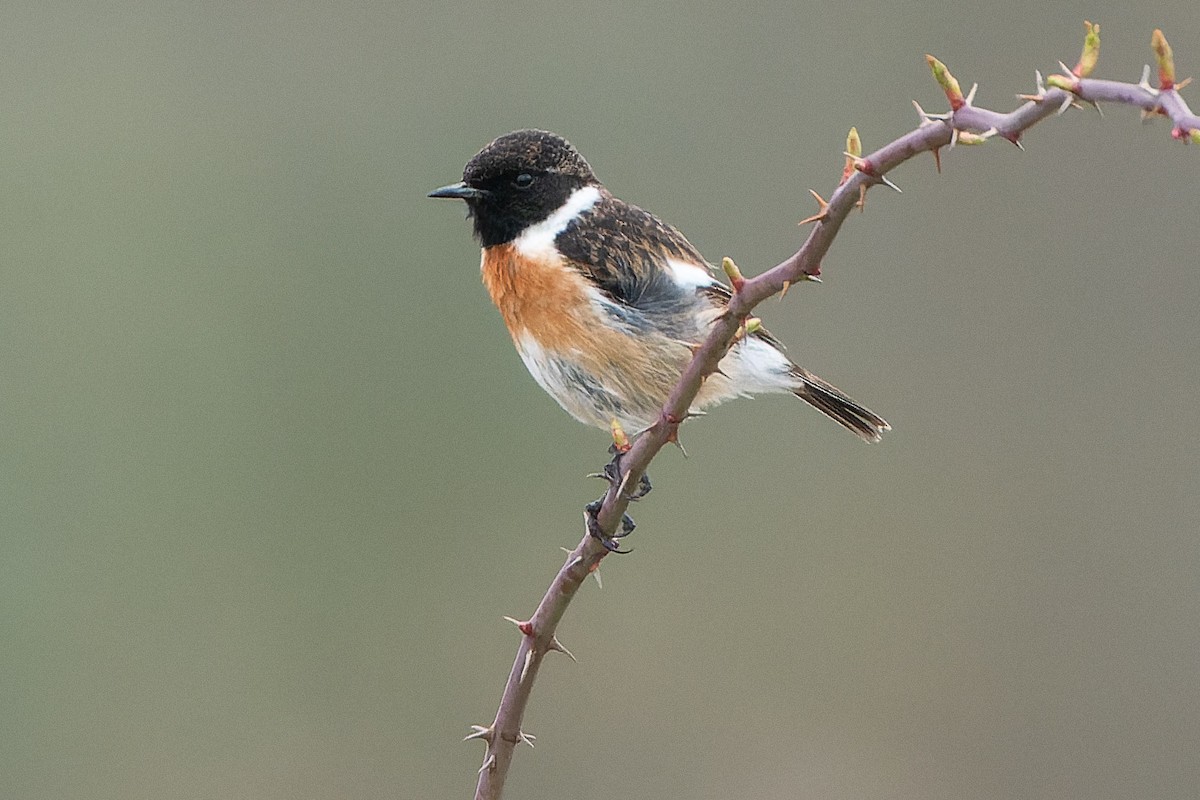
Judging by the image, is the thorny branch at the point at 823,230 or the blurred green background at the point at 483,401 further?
the blurred green background at the point at 483,401

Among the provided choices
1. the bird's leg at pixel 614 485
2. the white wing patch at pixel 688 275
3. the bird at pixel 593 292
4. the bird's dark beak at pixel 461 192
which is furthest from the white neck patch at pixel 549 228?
the bird's leg at pixel 614 485

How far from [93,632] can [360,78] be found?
3.40 m

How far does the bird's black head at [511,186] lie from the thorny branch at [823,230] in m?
1.60

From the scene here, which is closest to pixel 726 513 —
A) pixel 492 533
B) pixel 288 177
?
pixel 492 533

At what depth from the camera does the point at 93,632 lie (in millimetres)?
7809

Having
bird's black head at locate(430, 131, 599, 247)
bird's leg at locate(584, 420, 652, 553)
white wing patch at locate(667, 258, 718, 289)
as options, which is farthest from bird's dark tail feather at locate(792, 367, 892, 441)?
bird's leg at locate(584, 420, 652, 553)

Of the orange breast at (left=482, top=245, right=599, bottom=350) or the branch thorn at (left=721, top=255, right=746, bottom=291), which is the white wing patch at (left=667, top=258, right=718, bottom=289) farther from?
the branch thorn at (left=721, top=255, right=746, bottom=291)

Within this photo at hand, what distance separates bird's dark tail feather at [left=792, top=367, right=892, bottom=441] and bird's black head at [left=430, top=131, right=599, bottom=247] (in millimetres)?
969

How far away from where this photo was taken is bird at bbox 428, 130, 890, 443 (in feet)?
15.3

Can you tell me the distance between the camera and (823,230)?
2.48 metres

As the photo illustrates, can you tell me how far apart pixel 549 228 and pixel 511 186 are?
0.19 m

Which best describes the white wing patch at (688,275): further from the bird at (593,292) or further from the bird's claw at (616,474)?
the bird's claw at (616,474)

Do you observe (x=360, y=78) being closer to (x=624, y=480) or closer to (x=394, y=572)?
(x=394, y=572)

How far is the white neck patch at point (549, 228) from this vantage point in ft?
15.9
